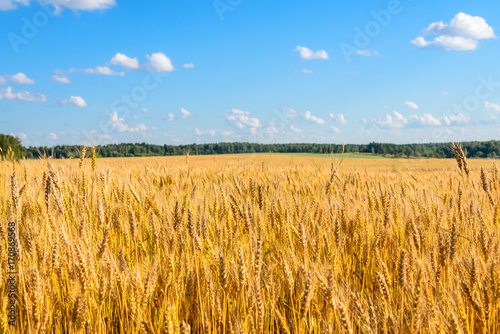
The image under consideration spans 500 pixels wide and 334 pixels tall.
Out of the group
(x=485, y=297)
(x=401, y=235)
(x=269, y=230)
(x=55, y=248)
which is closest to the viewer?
(x=485, y=297)

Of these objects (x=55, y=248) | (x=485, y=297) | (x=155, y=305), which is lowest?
(x=155, y=305)

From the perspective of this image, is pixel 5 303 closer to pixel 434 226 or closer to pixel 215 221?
pixel 215 221

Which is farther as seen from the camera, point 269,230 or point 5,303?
point 269,230

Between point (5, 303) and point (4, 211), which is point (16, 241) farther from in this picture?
point (4, 211)

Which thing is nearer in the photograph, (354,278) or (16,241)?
(16,241)

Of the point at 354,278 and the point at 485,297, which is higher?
the point at 485,297

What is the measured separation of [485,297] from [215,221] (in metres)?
1.48

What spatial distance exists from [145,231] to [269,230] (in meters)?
0.87

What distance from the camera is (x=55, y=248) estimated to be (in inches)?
53.8

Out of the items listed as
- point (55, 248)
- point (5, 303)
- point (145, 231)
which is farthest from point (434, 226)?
point (5, 303)

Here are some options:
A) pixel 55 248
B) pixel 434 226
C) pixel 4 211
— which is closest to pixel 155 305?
pixel 55 248

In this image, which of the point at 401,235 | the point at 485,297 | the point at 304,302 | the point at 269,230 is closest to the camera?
the point at 304,302

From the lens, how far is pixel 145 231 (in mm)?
2377

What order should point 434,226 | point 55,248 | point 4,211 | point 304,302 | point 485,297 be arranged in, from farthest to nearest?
point 4,211 → point 434,226 → point 55,248 → point 485,297 → point 304,302
